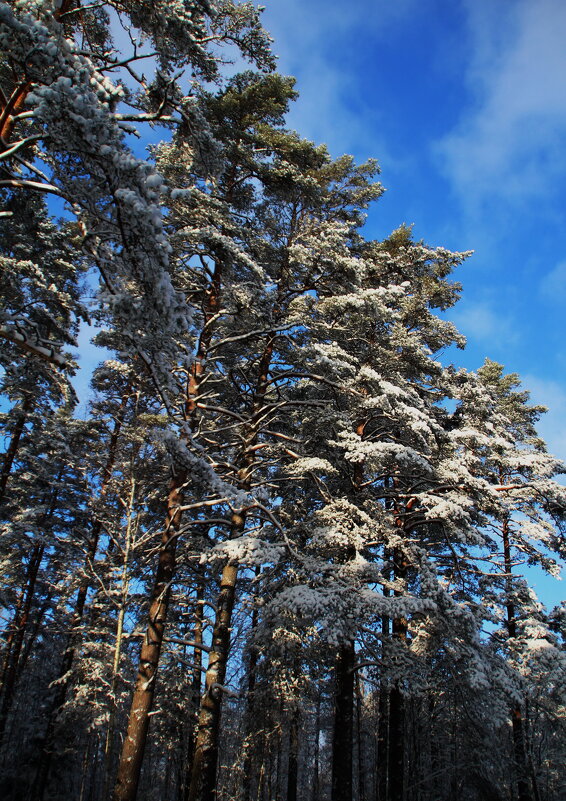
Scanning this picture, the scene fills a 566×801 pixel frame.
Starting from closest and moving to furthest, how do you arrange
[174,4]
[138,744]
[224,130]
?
1. [174,4]
2. [138,744]
3. [224,130]

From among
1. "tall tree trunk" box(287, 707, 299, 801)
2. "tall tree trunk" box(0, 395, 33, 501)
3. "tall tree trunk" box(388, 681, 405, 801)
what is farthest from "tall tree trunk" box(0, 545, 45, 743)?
"tall tree trunk" box(388, 681, 405, 801)

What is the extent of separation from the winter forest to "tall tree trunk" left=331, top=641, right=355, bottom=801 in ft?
0.16

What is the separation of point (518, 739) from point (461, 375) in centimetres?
1158

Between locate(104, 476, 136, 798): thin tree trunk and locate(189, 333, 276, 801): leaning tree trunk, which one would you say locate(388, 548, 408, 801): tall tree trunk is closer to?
locate(189, 333, 276, 801): leaning tree trunk

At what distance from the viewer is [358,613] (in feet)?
30.7

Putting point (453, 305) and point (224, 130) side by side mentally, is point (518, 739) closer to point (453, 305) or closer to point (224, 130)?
point (453, 305)

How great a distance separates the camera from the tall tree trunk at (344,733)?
413 inches

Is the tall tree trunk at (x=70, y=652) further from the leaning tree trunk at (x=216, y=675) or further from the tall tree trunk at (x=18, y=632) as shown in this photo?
the leaning tree trunk at (x=216, y=675)

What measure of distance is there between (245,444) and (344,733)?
6.84 metres

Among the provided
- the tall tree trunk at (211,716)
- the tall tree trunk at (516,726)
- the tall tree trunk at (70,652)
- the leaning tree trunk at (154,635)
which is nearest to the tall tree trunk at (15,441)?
the tall tree trunk at (70,652)

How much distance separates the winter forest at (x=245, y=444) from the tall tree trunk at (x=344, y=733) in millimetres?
50

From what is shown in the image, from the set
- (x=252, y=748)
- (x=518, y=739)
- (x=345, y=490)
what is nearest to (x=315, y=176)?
(x=345, y=490)

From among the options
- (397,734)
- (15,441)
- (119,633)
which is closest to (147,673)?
(119,633)

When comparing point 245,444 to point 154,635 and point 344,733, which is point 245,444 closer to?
point 154,635
